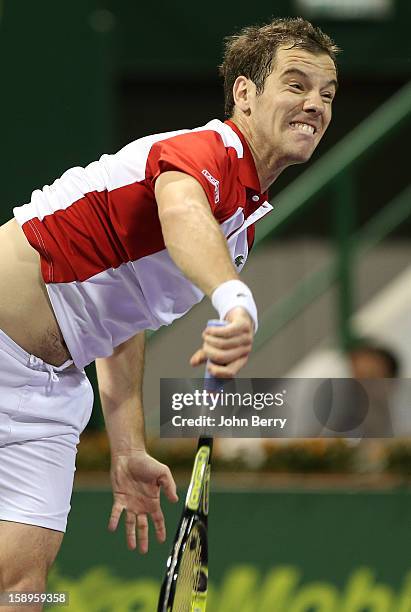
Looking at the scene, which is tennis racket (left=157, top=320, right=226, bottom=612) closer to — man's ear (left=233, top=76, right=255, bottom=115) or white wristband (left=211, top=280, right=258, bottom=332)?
white wristband (left=211, top=280, right=258, bottom=332)

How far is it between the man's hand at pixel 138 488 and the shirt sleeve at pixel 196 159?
2.87 feet

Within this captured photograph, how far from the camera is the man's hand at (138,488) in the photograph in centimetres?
357

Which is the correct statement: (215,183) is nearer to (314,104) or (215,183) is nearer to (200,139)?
(200,139)

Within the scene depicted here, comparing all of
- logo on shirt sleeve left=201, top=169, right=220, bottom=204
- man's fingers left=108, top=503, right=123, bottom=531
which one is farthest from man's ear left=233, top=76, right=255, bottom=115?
man's fingers left=108, top=503, right=123, bottom=531

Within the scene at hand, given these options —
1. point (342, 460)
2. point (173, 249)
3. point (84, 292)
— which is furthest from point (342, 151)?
point (173, 249)

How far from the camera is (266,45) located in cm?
323

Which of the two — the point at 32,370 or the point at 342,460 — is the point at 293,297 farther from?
the point at 32,370

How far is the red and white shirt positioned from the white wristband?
0.40 meters

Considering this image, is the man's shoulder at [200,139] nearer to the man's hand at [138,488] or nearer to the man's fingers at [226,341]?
the man's fingers at [226,341]

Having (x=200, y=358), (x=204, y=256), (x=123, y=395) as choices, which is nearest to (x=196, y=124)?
(x=123, y=395)

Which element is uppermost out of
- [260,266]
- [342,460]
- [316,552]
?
[260,266]

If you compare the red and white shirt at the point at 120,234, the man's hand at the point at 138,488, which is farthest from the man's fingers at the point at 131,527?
the red and white shirt at the point at 120,234

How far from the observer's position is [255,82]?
10.6 ft

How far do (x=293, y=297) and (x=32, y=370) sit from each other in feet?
10.1
